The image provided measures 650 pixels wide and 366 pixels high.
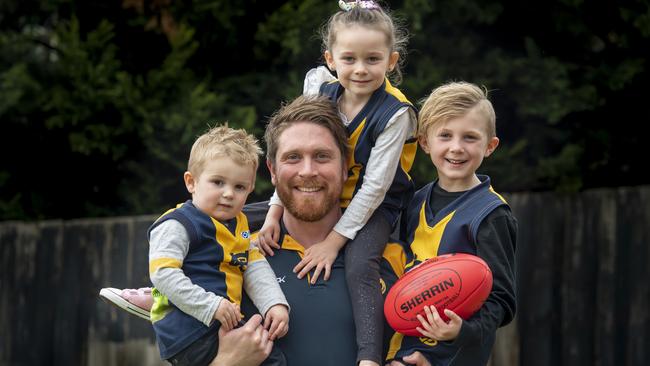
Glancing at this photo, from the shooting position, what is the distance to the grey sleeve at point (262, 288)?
14.7 ft

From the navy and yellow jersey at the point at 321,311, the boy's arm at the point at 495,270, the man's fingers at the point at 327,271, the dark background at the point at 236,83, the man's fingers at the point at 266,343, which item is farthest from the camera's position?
the dark background at the point at 236,83

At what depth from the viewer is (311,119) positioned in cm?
469

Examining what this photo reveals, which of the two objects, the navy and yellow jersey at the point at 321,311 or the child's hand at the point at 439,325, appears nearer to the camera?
the child's hand at the point at 439,325

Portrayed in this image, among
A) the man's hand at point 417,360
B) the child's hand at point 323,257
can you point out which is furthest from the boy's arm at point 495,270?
the child's hand at point 323,257

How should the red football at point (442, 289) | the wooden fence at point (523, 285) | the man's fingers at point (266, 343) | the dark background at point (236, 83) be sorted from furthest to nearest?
the dark background at point (236, 83)
the wooden fence at point (523, 285)
the man's fingers at point (266, 343)
the red football at point (442, 289)

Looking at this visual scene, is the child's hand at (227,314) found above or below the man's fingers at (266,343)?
above

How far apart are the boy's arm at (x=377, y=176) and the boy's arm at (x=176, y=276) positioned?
2.14 ft

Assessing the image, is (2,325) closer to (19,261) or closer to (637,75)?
(19,261)

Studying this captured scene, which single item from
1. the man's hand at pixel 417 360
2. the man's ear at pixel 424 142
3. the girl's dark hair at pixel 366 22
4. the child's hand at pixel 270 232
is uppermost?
the girl's dark hair at pixel 366 22

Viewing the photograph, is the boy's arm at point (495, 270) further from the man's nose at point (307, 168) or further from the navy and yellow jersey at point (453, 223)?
the man's nose at point (307, 168)

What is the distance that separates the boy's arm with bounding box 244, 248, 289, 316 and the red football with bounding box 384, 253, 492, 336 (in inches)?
17.4

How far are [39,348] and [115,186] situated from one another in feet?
4.00

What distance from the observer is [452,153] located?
4.42m

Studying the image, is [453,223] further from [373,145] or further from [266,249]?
[266,249]
